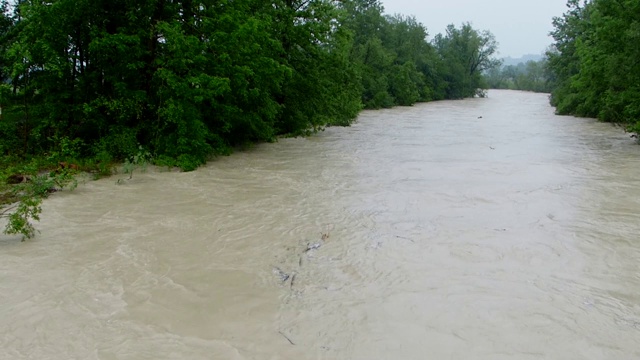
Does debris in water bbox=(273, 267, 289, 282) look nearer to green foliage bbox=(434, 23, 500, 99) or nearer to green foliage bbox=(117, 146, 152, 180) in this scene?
green foliage bbox=(117, 146, 152, 180)

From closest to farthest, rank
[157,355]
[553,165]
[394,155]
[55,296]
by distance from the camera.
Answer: [157,355]
[55,296]
[553,165]
[394,155]

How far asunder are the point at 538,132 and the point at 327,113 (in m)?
11.3

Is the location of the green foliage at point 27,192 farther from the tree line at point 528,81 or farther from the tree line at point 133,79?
the tree line at point 528,81

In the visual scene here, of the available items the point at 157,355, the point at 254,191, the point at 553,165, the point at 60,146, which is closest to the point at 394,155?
the point at 553,165

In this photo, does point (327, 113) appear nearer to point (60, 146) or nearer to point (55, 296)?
point (60, 146)

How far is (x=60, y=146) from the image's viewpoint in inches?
535

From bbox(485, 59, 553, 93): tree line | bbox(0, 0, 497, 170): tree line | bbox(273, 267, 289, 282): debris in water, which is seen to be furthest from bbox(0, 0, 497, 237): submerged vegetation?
bbox(485, 59, 553, 93): tree line

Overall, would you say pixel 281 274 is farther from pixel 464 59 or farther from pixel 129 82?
pixel 464 59

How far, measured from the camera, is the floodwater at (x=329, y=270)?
481 cm

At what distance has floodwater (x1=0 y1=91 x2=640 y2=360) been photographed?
4.81 m

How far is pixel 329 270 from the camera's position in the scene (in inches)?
260

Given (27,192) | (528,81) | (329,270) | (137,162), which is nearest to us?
(329,270)

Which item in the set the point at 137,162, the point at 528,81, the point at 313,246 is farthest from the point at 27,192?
the point at 528,81

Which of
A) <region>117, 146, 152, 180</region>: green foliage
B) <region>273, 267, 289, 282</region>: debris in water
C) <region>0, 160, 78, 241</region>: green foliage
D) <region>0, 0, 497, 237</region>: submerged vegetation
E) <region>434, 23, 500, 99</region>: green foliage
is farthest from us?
<region>434, 23, 500, 99</region>: green foliage
